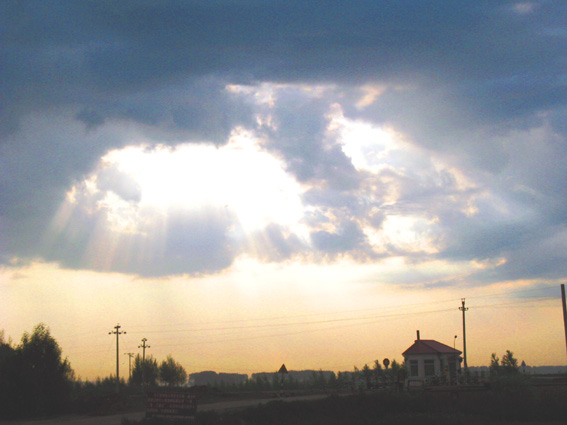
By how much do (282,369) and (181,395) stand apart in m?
13.3

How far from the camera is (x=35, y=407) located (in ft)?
141

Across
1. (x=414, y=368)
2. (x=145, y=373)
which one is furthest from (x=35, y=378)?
(x=145, y=373)

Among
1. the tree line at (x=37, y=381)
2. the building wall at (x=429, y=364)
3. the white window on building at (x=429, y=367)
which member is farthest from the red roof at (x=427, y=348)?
the tree line at (x=37, y=381)

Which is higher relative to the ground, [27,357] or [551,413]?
[27,357]

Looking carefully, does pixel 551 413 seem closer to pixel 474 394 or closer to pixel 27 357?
pixel 474 394

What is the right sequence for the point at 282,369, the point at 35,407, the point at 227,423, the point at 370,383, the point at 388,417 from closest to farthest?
the point at 227,423 → the point at 388,417 → the point at 282,369 → the point at 35,407 → the point at 370,383

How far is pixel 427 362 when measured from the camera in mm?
58250

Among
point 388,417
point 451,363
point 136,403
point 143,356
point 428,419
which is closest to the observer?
point 428,419

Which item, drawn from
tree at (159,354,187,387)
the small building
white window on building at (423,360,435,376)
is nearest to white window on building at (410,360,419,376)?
the small building

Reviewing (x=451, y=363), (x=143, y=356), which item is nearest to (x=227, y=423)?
(x=451, y=363)

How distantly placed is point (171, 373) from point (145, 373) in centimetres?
474

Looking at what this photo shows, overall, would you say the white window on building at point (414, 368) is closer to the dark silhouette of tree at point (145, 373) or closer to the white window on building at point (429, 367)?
the white window on building at point (429, 367)

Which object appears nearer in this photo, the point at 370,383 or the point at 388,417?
the point at 388,417

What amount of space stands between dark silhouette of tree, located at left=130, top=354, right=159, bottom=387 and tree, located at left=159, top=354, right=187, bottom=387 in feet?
4.24
